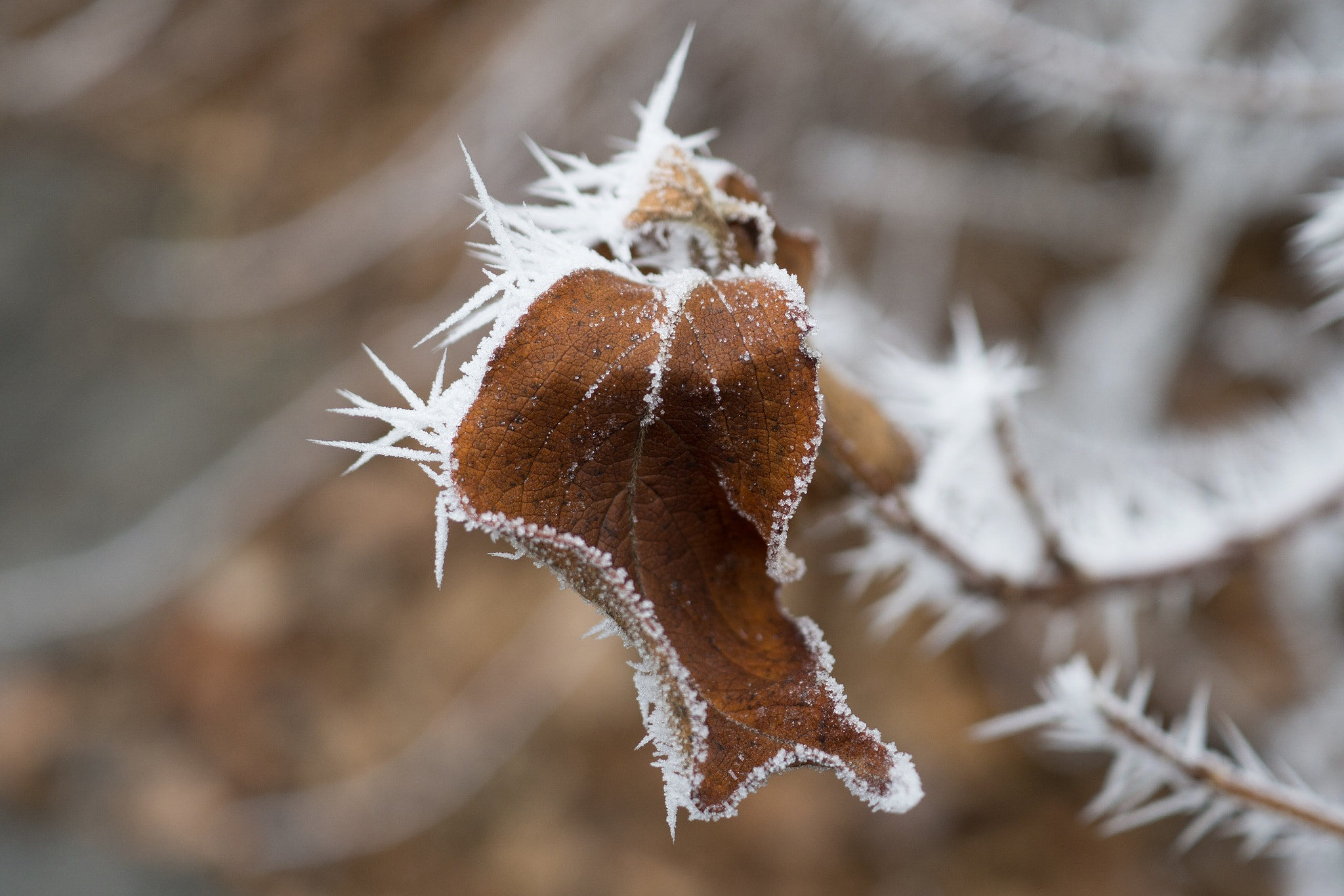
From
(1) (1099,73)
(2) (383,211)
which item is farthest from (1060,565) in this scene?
(2) (383,211)

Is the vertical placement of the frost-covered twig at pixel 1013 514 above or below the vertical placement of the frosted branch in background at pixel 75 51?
below

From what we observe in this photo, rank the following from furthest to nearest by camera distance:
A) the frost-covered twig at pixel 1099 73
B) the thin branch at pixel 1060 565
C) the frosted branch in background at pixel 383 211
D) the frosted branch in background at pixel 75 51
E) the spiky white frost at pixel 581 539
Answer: the frosted branch in background at pixel 75 51 < the frosted branch in background at pixel 383 211 < the frost-covered twig at pixel 1099 73 < the thin branch at pixel 1060 565 < the spiky white frost at pixel 581 539

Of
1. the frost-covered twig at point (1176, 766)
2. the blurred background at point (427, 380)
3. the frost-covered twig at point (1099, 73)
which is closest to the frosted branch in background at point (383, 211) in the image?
the blurred background at point (427, 380)

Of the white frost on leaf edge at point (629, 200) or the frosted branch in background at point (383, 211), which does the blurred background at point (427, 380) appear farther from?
the white frost on leaf edge at point (629, 200)

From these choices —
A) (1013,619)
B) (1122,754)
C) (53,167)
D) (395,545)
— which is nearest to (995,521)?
(1122,754)

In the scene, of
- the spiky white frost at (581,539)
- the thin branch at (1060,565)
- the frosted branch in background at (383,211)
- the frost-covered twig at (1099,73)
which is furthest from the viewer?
the frosted branch in background at (383,211)

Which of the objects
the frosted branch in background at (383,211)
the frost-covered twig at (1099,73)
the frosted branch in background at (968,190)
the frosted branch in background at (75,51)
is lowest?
the frost-covered twig at (1099,73)

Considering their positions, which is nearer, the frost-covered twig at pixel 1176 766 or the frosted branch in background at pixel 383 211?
the frost-covered twig at pixel 1176 766

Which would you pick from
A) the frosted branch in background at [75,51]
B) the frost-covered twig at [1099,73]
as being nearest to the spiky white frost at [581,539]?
the frost-covered twig at [1099,73]
